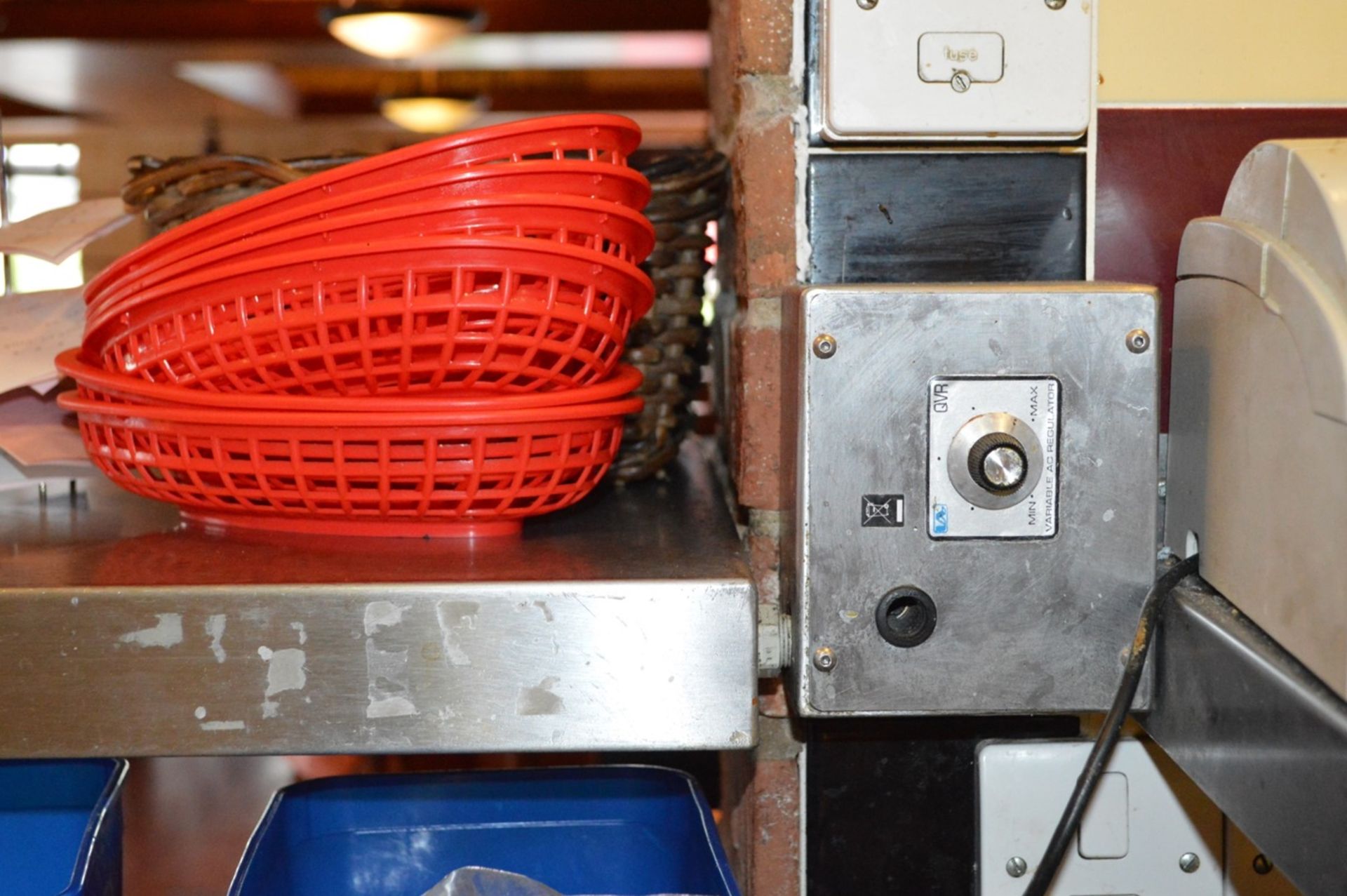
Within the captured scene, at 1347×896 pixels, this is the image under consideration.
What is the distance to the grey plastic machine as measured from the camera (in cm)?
51

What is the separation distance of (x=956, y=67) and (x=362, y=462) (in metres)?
0.47

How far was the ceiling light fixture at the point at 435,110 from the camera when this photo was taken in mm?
4836

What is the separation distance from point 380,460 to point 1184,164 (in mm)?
594

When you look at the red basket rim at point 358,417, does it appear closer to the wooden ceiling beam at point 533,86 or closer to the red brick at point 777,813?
the red brick at point 777,813

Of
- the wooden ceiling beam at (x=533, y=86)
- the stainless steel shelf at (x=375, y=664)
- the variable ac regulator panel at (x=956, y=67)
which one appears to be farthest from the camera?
the wooden ceiling beam at (x=533, y=86)

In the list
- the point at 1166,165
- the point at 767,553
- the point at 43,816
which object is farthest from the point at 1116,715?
the point at 43,816

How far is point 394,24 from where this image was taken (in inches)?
130

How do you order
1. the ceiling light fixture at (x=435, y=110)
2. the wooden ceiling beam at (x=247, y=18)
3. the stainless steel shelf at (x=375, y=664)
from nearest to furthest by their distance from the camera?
1. the stainless steel shelf at (x=375, y=664)
2. the wooden ceiling beam at (x=247, y=18)
3. the ceiling light fixture at (x=435, y=110)

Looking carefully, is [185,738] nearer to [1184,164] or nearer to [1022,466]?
[1022,466]

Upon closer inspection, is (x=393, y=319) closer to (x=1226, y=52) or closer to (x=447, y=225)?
(x=447, y=225)

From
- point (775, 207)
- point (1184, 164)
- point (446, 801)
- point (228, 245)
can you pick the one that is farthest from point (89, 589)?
point (1184, 164)

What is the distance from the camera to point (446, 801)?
0.87 metres

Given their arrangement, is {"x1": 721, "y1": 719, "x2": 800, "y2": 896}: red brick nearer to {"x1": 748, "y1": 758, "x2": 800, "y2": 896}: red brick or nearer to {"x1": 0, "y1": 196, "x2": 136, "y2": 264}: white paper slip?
{"x1": 748, "y1": 758, "x2": 800, "y2": 896}: red brick

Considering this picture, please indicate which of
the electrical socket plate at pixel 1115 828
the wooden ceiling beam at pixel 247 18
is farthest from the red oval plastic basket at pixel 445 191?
the wooden ceiling beam at pixel 247 18
